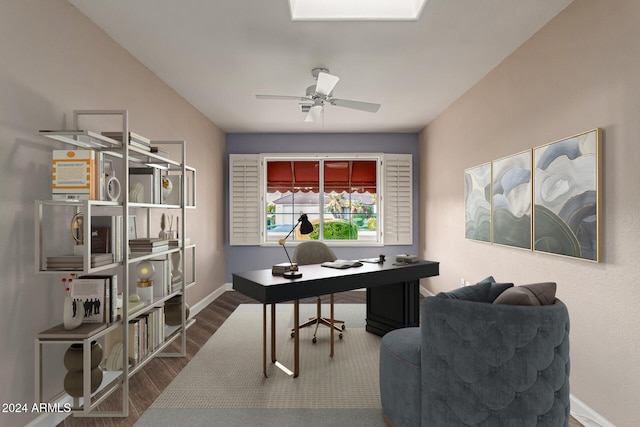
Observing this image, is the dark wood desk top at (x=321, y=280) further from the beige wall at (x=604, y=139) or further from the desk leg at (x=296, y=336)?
the beige wall at (x=604, y=139)

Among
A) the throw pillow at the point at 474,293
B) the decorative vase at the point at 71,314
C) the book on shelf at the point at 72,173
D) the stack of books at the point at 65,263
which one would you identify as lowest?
the decorative vase at the point at 71,314

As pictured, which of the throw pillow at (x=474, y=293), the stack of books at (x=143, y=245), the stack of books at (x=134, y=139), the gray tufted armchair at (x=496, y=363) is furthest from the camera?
the stack of books at (x=143, y=245)

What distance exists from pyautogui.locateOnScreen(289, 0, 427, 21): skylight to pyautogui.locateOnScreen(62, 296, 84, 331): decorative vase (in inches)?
90.9

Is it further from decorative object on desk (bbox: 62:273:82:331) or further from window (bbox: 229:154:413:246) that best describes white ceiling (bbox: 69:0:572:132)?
decorative object on desk (bbox: 62:273:82:331)

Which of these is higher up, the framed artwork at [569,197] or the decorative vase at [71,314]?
the framed artwork at [569,197]

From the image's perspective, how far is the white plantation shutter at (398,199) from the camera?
219 inches

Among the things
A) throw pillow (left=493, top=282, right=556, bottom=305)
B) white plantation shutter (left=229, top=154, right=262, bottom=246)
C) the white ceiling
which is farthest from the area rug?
the white ceiling

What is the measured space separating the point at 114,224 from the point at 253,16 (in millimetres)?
1682

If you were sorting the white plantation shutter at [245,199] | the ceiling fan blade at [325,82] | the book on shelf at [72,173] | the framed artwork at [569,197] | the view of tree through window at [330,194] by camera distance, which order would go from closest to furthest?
the book on shelf at [72,173] → the framed artwork at [569,197] → the ceiling fan blade at [325,82] → the white plantation shutter at [245,199] → the view of tree through window at [330,194]

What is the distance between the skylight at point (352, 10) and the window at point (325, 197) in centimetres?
324

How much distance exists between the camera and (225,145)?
567 cm

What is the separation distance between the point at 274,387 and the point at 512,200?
2.46m

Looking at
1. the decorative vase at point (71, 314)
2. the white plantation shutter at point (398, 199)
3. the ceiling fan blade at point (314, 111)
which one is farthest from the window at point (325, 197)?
the decorative vase at point (71, 314)

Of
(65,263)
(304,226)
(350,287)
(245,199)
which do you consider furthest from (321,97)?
(245,199)
